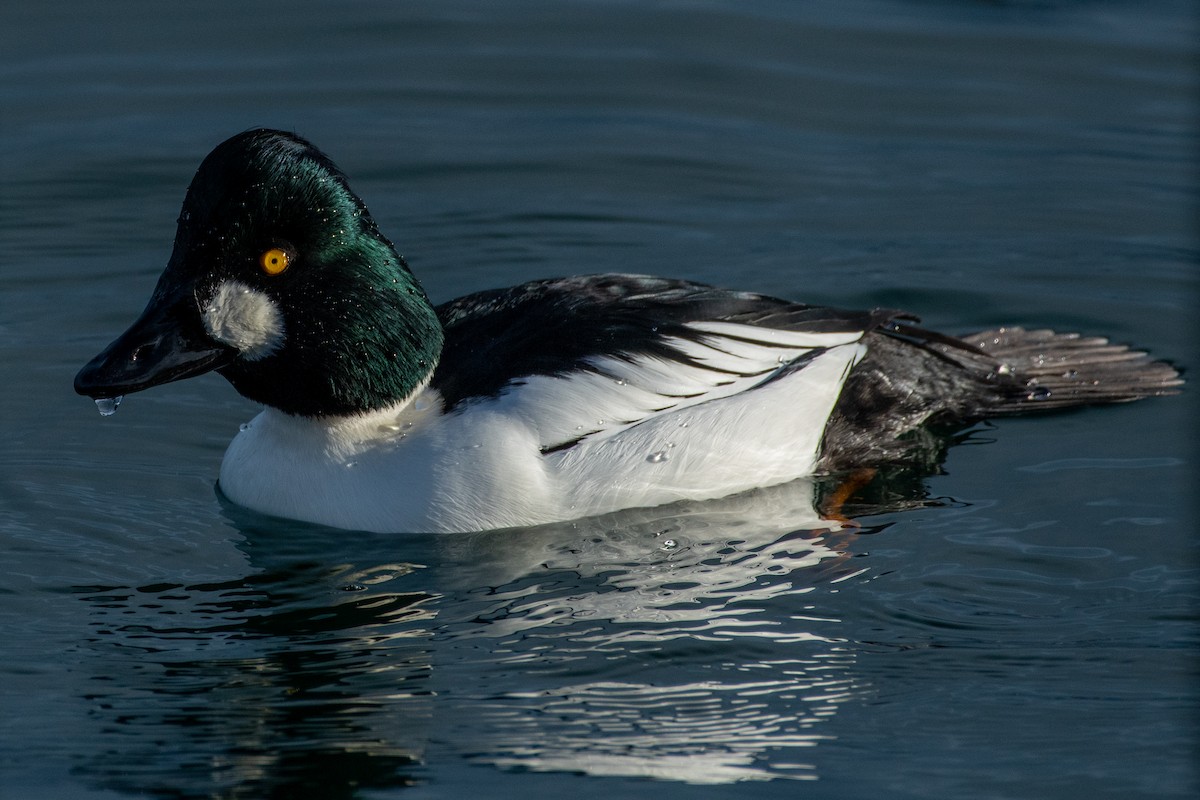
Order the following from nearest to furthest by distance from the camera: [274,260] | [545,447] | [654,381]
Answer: [274,260], [545,447], [654,381]

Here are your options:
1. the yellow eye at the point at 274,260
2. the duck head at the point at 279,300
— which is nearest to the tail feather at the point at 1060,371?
the duck head at the point at 279,300

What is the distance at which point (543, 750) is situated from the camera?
5.61 meters

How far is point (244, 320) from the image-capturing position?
22.5 ft

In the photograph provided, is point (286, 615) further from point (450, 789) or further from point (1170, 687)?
point (1170, 687)

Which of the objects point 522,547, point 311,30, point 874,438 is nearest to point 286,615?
point 522,547

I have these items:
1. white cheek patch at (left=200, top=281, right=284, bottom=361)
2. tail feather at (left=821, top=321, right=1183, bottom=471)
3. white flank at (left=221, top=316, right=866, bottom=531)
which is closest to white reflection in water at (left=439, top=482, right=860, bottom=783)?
white flank at (left=221, top=316, right=866, bottom=531)

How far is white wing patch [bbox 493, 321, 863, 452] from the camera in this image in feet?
23.5

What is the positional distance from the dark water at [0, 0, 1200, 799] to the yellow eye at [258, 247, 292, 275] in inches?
47.1

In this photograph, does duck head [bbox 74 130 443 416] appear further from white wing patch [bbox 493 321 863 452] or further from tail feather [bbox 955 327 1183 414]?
tail feather [bbox 955 327 1183 414]

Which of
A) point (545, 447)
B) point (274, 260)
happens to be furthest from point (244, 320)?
point (545, 447)

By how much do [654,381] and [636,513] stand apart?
59 cm

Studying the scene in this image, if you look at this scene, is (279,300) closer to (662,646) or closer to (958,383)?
(662,646)

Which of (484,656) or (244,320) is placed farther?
(244,320)

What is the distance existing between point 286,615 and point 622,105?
269 inches
